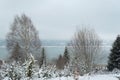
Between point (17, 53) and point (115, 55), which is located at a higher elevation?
point (17, 53)

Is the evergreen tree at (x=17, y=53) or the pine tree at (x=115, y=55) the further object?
the pine tree at (x=115, y=55)

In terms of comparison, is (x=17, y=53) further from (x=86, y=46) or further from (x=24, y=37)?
(x=86, y=46)

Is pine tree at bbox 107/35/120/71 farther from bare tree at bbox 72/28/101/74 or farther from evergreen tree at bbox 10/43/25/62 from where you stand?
evergreen tree at bbox 10/43/25/62

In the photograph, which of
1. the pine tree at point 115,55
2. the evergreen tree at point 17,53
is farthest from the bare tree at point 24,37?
the pine tree at point 115,55

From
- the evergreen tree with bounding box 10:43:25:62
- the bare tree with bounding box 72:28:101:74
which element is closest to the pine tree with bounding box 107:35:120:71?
the bare tree with bounding box 72:28:101:74

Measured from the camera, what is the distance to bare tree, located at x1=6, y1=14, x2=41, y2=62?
39.3 m

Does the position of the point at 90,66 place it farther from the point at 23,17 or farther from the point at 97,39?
the point at 23,17

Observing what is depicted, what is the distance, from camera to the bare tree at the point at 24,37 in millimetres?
39312

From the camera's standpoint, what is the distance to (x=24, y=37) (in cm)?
3956

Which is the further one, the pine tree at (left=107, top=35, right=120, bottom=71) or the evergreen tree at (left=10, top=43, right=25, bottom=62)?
the pine tree at (left=107, top=35, right=120, bottom=71)

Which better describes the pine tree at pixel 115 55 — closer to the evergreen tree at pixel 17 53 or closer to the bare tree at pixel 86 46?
the bare tree at pixel 86 46

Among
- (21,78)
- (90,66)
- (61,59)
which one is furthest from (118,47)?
(21,78)

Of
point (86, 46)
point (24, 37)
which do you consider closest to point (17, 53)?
point (24, 37)

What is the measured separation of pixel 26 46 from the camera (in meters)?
39.2
